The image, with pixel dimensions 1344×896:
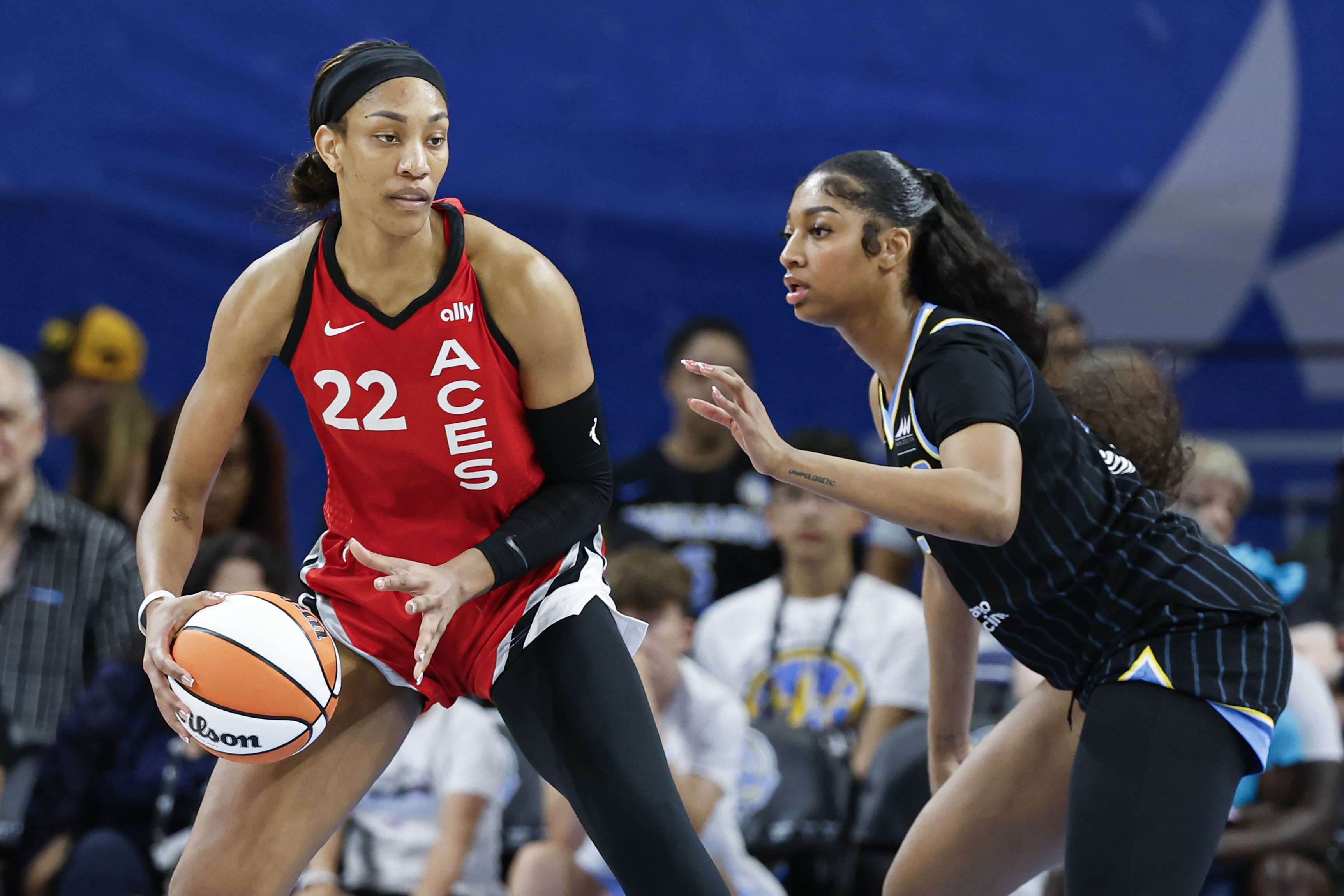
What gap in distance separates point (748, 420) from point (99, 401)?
434 cm

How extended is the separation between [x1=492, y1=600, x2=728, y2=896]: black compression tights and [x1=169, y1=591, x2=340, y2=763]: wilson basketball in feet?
1.31

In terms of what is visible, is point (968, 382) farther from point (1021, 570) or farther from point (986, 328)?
point (1021, 570)

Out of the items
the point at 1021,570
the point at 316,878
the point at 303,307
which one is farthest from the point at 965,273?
the point at 316,878

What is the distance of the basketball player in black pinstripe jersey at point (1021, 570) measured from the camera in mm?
2748

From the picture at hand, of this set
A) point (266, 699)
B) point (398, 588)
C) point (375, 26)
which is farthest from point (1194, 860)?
point (375, 26)

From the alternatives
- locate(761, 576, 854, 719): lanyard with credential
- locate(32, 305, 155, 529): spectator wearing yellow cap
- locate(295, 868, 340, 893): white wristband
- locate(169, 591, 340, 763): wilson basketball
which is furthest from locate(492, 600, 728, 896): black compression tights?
locate(32, 305, 155, 529): spectator wearing yellow cap

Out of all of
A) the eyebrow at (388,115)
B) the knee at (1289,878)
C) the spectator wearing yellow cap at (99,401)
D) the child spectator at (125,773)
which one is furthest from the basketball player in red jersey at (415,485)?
the spectator wearing yellow cap at (99,401)

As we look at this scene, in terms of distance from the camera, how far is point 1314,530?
6117 millimetres

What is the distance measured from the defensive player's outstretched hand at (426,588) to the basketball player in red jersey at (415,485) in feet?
0.03

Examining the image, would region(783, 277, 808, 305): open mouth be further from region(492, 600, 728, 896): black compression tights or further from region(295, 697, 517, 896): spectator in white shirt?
region(295, 697, 517, 896): spectator in white shirt

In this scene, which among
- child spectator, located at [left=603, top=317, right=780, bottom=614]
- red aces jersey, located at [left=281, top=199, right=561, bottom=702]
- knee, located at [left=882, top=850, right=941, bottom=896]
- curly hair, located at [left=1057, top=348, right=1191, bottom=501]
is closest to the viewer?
red aces jersey, located at [left=281, top=199, right=561, bottom=702]

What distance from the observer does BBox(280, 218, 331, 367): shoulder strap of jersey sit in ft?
9.66

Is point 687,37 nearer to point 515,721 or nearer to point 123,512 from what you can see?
point 123,512

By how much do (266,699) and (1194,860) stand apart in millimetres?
1694
